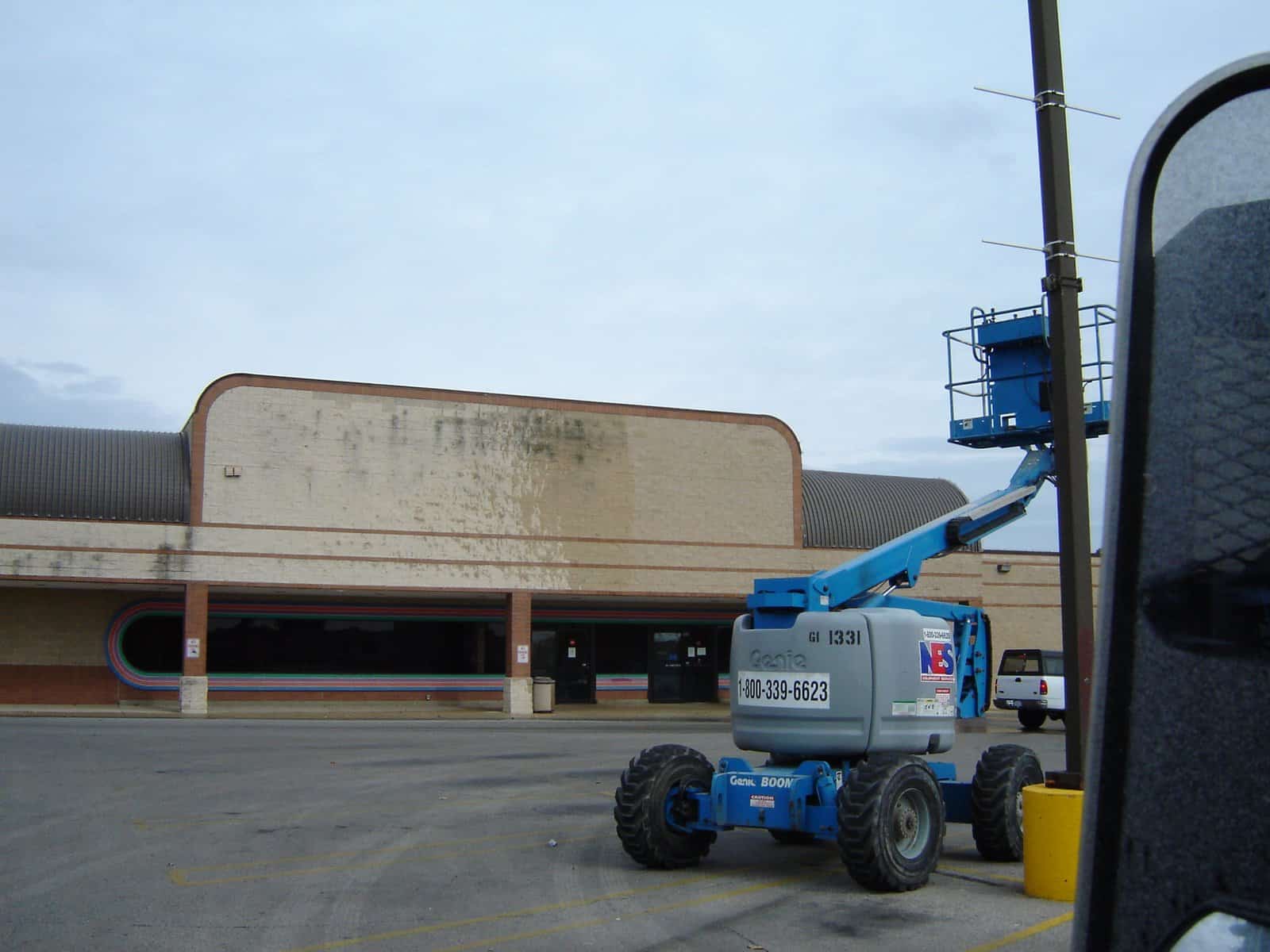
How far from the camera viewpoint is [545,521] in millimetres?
37719

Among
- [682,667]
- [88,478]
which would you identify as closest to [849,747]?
[88,478]

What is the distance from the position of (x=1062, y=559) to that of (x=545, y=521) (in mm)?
28628

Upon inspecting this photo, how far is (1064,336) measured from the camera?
9641mm

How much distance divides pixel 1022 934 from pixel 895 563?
12.9 ft

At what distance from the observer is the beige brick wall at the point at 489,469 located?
3488 cm

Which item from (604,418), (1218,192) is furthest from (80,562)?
(1218,192)

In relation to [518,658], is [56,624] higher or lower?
higher

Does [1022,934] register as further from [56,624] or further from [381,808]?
[56,624]

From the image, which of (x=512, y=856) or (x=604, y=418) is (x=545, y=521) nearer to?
(x=604, y=418)

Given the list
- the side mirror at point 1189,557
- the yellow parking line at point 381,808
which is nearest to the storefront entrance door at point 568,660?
the yellow parking line at point 381,808

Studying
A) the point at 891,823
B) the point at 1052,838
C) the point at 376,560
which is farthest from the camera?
the point at 376,560

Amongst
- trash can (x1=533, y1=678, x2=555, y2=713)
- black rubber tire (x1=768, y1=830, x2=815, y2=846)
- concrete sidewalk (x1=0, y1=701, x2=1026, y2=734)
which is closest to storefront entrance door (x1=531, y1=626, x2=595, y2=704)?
concrete sidewalk (x1=0, y1=701, x2=1026, y2=734)

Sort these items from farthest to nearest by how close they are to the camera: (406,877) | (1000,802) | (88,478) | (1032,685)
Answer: (88,478), (1032,685), (1000,802), (406,877)

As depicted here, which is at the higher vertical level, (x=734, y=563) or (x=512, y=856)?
(x=734, y=563)
